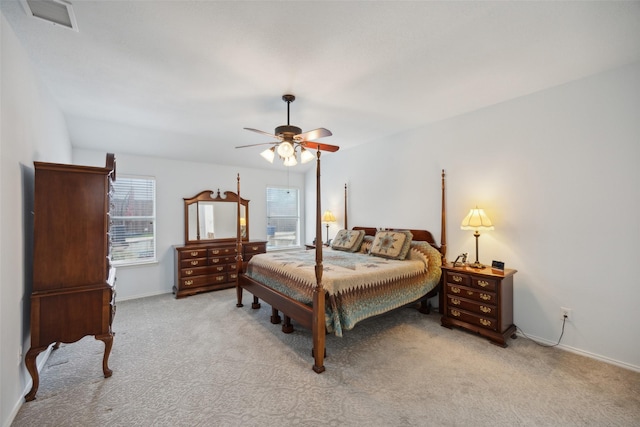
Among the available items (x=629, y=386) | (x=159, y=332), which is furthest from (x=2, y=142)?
(x=629, y=386)

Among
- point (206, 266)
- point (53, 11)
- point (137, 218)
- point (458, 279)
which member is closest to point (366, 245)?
point (458, 279)

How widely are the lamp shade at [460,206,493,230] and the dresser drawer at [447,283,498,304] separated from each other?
2.34ft

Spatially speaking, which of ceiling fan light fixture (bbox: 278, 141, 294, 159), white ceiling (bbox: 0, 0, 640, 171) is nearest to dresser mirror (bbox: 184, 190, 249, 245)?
white ceiling (bbox: 0, 0, 640, 171)

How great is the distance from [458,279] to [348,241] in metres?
1.80

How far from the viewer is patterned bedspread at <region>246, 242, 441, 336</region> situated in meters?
2.56

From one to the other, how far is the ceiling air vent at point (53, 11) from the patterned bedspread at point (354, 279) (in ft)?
8.71

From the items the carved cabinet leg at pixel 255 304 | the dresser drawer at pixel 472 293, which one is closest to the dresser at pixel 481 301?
the dresser drawer at pixel 472 293

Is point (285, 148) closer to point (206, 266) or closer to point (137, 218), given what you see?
point (206, 266)

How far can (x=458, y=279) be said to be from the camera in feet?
10.3

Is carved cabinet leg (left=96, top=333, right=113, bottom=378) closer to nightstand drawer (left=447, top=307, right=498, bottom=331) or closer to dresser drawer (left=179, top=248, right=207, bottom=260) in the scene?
dresser drawer (left=179, top=248, right=207, bottom=260)

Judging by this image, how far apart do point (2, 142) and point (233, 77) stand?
5.58 ft

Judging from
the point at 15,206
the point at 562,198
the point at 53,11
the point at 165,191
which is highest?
the point at 53,11

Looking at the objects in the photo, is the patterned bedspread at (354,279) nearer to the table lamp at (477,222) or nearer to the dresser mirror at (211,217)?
the table lamp at (477,222)

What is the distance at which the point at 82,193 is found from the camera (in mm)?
2205
